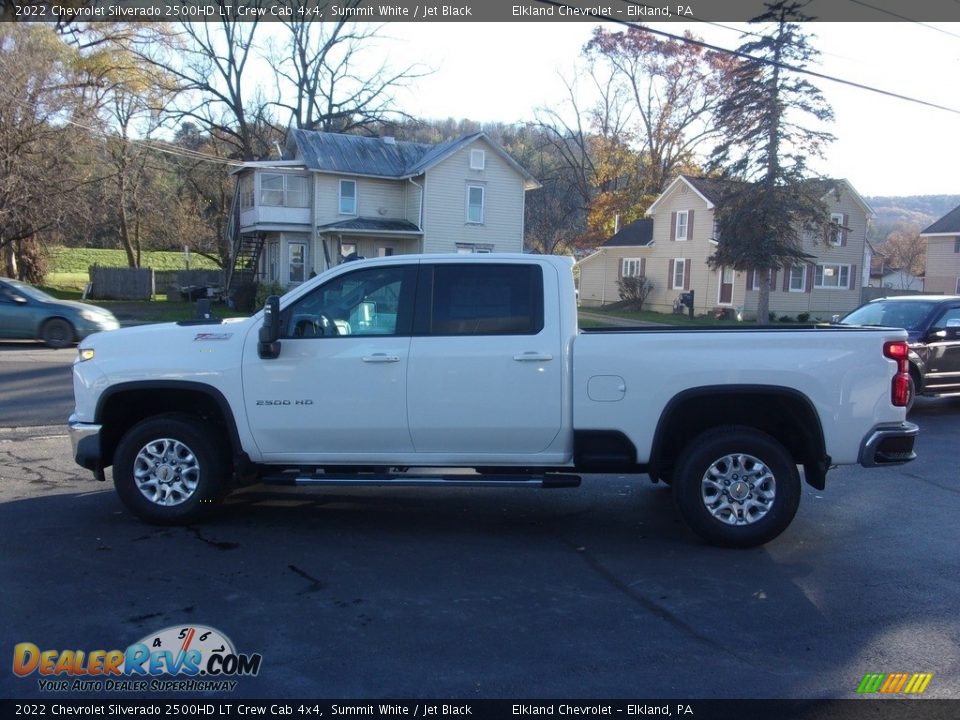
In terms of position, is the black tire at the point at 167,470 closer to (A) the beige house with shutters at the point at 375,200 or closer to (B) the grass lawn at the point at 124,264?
(B) the grass lawn at the point at 124,264

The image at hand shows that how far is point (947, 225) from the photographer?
1818 inches

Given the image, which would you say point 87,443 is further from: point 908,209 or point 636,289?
point 908,209

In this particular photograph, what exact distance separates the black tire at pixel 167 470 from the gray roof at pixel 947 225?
48210 millimetres

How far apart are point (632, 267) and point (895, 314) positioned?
1425 inches

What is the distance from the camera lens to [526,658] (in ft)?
14.2

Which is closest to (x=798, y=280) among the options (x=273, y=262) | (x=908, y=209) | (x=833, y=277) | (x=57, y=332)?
(x=833, y=277)

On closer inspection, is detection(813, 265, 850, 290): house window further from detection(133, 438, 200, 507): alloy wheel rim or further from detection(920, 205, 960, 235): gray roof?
detection(133, 438, 200, 507): alloy wheel rim

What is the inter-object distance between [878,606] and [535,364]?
2.69m

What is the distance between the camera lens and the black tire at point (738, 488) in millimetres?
6031

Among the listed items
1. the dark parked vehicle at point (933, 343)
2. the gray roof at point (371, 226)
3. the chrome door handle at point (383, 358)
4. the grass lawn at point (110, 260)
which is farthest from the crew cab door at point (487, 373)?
the grass lawn at point (110, 260)

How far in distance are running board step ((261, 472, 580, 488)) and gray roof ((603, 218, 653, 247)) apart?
4262 cm

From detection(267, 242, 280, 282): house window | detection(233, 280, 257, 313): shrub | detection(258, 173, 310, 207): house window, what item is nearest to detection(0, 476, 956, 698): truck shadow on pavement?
detection(233, 280, 257, 313): shrub

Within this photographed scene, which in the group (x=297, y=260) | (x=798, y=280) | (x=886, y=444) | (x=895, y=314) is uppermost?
(x=297, y=260)

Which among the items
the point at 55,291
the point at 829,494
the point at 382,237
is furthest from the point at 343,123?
the point at 829,494
